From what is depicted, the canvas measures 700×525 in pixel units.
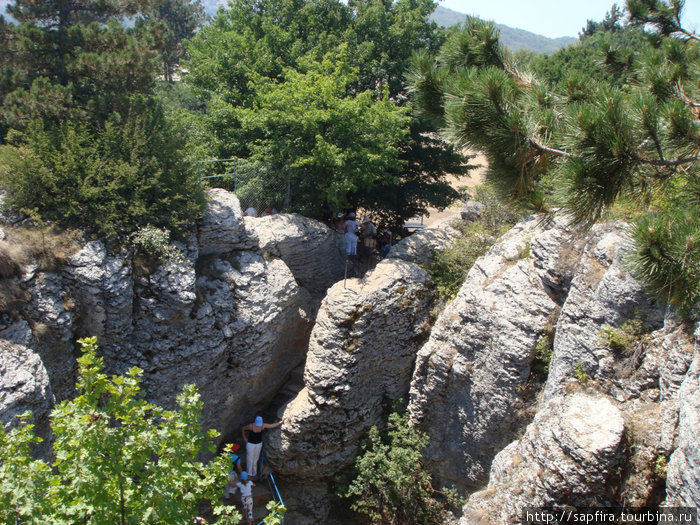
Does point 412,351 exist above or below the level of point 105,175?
below

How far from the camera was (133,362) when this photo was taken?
9953 millimetres

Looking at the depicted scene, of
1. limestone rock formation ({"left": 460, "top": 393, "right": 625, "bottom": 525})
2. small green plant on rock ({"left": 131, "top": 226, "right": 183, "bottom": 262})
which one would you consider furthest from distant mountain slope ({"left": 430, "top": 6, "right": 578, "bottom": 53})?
limestone rock formation ({"left": 460, "top": 393, "right": 625, "bottom": 525})

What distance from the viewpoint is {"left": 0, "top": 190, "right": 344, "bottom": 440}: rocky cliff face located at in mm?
9203

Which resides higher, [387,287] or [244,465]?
[387,287]

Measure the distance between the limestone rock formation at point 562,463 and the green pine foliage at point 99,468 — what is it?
457 cm

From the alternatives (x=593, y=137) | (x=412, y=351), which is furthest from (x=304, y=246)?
(x=593, y=137)

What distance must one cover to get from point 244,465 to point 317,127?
27.8ft

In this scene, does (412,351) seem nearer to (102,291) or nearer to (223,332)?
(223,332)

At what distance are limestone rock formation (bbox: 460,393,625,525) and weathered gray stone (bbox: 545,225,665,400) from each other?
0.67m

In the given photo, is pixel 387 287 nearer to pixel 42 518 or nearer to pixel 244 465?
pixel 244 465

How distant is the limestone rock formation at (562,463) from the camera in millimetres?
7055

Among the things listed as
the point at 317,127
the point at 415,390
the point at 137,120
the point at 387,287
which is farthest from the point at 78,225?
the point at 415,390

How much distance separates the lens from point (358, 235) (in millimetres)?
14062

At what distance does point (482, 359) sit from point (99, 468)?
736 cm
